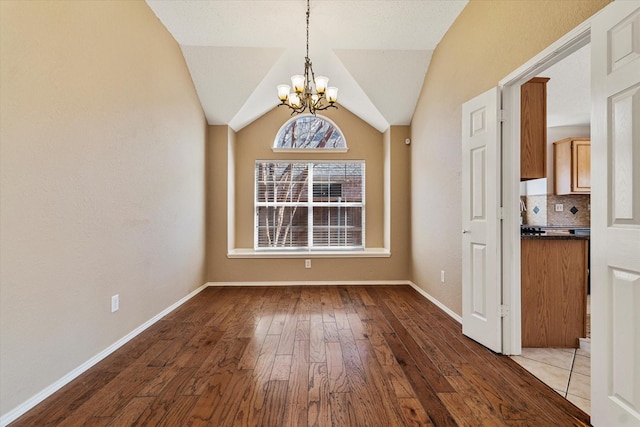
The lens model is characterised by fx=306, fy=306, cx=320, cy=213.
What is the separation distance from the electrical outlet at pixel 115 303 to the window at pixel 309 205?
99.7 inches

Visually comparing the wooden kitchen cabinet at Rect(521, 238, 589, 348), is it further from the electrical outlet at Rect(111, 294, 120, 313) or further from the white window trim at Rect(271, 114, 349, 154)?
the electrical outlet at Rect(111, 294, 120, 313)

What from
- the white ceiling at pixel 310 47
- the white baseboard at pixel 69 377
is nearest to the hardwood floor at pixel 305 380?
the white baseboard at pixel 69 377

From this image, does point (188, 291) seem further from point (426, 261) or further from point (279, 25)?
point (279, 25)

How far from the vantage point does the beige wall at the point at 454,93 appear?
2021mm

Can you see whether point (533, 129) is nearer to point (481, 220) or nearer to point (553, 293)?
point (481, 220)

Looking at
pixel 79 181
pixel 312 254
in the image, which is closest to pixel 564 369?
pixel 312 254

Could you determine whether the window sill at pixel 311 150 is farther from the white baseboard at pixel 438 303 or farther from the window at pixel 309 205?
the white baseboard at pixel 438 303

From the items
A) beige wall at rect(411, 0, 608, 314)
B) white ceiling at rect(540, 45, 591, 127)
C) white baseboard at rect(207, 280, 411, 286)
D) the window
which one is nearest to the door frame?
beige wall at rect(411, 0, 608, 314)

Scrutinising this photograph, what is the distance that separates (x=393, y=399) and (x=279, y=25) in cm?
351

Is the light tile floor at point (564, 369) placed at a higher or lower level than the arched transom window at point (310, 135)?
lower

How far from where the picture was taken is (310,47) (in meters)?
3.60

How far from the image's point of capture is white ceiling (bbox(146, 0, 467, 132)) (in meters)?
3.04

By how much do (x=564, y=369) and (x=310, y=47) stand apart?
3819 mm

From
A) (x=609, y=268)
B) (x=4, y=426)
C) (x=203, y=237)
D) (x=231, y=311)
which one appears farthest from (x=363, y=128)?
(x=4, y=426)
